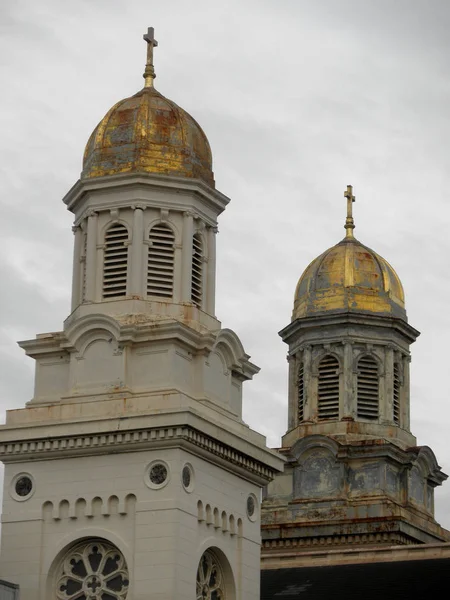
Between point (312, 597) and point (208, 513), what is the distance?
9474mm

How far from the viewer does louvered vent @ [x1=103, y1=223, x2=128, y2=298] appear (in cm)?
6144

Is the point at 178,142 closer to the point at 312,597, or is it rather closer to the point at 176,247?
the point at 176,247

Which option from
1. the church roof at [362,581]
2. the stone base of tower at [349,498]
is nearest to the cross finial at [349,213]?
the stone base of tower at [349,498]

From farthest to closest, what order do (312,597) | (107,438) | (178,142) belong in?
(312,597)
(178,142)
(107,438)

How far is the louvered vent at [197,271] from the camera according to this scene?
6216 centimetres

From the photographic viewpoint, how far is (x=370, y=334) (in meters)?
87.3

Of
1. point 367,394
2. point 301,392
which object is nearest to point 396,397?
point 367,394

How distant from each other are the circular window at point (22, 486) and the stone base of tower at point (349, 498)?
2505 cm

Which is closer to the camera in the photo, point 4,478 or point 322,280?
point 4,478

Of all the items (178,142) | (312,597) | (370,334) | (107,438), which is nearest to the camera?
(107,438)

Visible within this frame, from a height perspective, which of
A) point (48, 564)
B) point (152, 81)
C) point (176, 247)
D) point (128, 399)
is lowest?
point (48, 564)

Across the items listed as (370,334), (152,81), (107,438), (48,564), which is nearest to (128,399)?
(107,438)

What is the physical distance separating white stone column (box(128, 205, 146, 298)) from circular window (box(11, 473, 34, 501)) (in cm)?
596

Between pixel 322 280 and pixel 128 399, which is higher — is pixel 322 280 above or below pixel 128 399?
above
